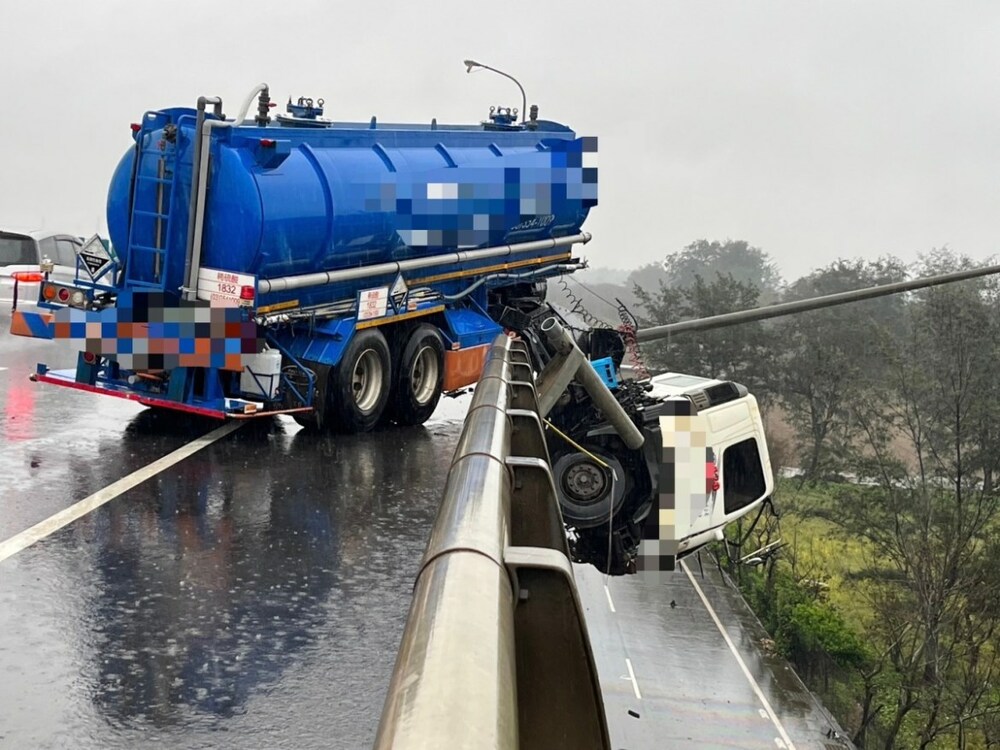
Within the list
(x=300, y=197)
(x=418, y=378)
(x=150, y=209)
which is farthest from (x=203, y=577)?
(x=418, y=378)

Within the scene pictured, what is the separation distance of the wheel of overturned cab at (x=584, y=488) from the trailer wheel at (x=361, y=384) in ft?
6.05

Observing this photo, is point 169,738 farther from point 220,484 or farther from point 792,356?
point 792,356

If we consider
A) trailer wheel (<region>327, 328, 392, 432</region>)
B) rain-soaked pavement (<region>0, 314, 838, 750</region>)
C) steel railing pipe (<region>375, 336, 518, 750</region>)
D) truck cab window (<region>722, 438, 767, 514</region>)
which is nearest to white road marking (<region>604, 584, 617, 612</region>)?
truck cab window (<region>722, 438, 767, 514</region>)

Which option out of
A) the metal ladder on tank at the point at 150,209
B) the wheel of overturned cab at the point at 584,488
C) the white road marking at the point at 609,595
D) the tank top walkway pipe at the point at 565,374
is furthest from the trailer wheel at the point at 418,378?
the white road marking at the point at 609,595

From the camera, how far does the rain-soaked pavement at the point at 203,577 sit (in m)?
4.64

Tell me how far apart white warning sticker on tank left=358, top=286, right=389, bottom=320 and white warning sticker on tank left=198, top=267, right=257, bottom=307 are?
1.47m

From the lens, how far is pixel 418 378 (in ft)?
40.9

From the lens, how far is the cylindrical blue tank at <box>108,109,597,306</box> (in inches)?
380

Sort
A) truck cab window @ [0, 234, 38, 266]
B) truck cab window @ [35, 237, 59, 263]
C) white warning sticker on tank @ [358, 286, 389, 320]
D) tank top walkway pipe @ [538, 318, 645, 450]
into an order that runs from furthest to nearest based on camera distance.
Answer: truck cab window @ [0, 234, 38, 266], truck cab window @ [35, 237, 59, 263], white warning sticker on tank @ [358, 286, 389, 320], tank top walkway pipe @ [538, 318, 645, 450]

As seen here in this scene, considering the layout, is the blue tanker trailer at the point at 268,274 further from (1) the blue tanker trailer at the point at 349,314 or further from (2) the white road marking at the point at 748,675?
(2) the white road marking at the point at 748,675

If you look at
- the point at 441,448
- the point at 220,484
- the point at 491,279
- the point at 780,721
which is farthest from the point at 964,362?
the point at 220,484

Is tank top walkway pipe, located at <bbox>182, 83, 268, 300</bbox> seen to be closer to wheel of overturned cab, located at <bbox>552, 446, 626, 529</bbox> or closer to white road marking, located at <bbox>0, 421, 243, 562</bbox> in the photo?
white road marking, located at <bbox>0, 421, 243, 562</bbox>

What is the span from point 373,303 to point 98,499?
12.9 ft

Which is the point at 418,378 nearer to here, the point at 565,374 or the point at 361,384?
the point at 361,384
